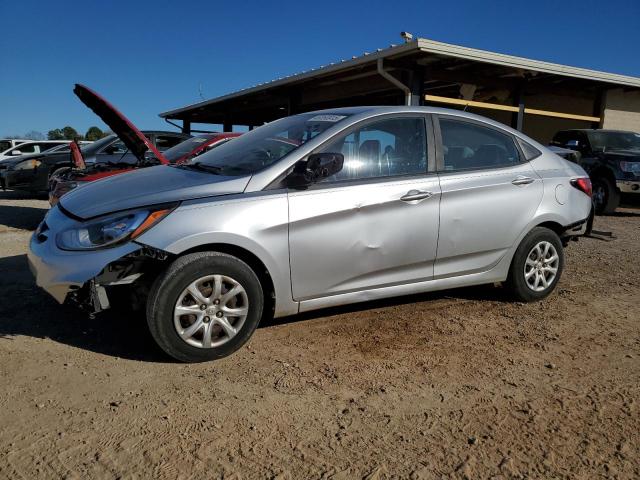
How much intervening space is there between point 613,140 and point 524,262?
325 inches

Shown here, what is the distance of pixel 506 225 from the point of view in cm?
429

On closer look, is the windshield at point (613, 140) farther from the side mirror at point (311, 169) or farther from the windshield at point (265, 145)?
the side mirror at point (311, 169)

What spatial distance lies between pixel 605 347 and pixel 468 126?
1.97 m

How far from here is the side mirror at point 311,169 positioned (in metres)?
3.42

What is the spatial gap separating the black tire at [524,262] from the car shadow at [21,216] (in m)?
7.22

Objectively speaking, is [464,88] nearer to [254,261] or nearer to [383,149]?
[383,149]

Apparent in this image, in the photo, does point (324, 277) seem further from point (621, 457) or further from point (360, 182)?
point (621, 457)

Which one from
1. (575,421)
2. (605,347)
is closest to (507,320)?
(605,347)

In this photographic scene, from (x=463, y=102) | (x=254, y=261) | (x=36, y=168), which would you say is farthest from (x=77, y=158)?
(x=463, y=102)

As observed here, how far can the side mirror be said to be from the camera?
11.2 feet

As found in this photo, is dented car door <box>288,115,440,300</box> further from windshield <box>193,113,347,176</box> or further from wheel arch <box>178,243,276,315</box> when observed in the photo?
windshield <box>193,113,347,176</box>

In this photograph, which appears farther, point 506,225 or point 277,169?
point 506,225

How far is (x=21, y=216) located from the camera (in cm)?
973

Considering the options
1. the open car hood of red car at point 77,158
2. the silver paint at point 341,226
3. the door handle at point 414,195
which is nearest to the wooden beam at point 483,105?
the silver paint at point 341,226
